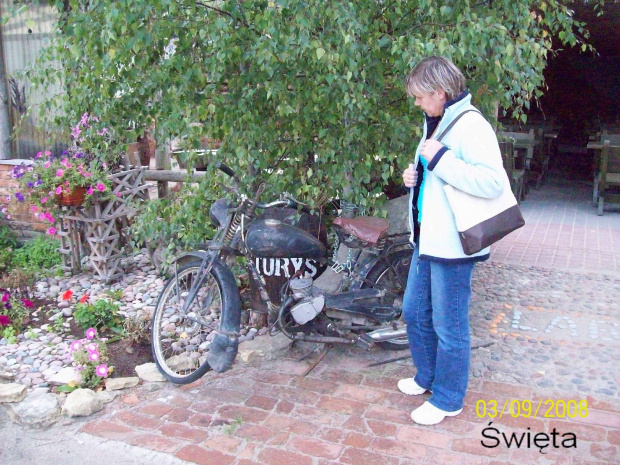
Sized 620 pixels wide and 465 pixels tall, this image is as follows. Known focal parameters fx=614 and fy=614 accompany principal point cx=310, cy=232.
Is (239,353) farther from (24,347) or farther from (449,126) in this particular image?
(449,126)

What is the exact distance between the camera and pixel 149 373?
12.7 feet

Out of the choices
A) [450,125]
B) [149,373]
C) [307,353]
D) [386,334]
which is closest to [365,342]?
[386,334]

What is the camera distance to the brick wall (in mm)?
6793

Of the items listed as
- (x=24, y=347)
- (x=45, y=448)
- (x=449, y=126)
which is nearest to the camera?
(x=449, y=126)

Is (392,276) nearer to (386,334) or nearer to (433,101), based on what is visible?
(386,334)

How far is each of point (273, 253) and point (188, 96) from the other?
1089 mm

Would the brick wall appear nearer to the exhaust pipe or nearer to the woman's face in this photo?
the exhaust pipe

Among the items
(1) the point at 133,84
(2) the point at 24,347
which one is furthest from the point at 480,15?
(2) the point at 24,347

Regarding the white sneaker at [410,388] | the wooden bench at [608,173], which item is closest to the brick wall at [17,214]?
the white sneaker at [410,388]

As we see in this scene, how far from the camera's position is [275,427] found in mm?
3248

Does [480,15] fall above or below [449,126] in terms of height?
above

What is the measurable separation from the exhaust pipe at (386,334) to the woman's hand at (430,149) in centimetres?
137

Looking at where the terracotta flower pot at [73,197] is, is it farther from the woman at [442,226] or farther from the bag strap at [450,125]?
the bag strap at [450,125]
